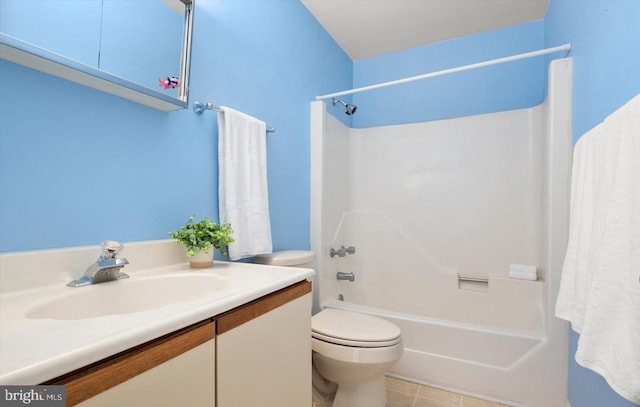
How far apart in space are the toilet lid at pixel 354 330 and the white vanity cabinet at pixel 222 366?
1.08ft

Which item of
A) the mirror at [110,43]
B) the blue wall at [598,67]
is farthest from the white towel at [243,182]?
the blue wall at [598,67]

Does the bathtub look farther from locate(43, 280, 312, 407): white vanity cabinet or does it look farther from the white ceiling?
the white ceiling

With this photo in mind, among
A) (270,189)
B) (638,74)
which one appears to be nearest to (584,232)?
(638,74)

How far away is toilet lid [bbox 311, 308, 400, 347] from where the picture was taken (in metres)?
1.31

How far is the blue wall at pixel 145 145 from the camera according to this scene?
0.79m

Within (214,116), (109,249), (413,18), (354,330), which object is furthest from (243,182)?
(413,18)

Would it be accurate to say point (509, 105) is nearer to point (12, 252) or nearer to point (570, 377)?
point (570, 377)

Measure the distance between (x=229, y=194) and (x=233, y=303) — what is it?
0.70m

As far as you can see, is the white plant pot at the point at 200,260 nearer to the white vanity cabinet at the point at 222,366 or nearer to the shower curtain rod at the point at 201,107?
the white vanity cabinet at the point at 222,366

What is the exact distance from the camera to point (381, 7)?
2.10 meters

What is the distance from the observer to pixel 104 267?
0.85 metres

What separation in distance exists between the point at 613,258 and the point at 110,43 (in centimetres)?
151

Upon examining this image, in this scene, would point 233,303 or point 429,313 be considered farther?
point 429,313

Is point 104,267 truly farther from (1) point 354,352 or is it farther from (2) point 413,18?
(2) point 413,18
